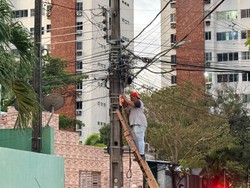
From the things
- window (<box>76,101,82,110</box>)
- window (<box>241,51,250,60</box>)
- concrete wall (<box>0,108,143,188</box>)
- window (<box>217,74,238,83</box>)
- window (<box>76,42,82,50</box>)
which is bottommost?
concrete wall (<box>0,108,143,188</box>)

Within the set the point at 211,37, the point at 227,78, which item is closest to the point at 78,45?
the point at 211,37

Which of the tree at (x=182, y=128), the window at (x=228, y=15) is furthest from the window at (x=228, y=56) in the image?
the tree at (x=182, y=128)

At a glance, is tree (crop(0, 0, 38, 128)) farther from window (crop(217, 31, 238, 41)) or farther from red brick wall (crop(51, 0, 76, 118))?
red brick wall (crop(51, 0, 76, 118))

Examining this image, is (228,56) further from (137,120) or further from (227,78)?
(137,120)

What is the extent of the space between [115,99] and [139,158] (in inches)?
74.6

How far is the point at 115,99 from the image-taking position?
15.2 m

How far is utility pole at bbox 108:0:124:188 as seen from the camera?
48.6 feet

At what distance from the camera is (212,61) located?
204ft

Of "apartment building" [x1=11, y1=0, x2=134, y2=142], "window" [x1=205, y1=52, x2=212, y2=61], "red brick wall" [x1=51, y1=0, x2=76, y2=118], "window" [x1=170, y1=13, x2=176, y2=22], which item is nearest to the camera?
"window" [x1=205, y1=52, x2=212, y2=61]

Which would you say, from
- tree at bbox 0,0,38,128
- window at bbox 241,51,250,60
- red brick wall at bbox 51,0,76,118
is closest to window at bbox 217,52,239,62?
window at bbox 241,51,250,60

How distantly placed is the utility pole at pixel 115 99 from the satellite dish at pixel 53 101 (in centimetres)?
347

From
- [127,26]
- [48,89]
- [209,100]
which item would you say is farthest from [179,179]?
[127,26]

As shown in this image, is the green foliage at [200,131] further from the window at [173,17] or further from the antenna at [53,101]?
the window at [173,17]

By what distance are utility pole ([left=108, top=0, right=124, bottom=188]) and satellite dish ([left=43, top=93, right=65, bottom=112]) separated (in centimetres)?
347
